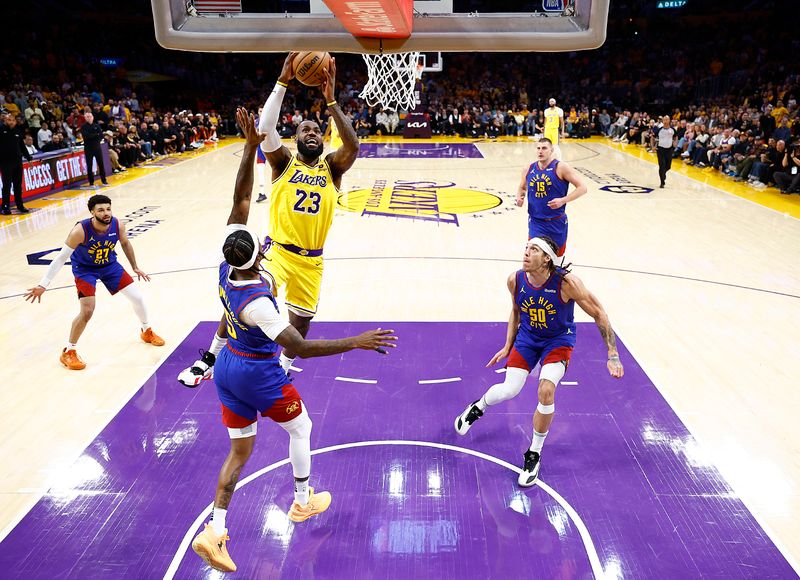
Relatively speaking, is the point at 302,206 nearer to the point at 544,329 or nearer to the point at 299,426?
the point at 299,426

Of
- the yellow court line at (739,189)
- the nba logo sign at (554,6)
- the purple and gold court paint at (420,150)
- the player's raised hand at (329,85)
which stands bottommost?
the yellow court line at (739,189)

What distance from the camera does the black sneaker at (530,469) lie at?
4.34 meters

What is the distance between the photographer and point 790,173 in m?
14.3

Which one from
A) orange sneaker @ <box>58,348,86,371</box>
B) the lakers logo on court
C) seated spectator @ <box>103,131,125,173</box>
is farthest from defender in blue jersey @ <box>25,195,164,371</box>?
seated spectator @ <box>103,131,125,173</box>

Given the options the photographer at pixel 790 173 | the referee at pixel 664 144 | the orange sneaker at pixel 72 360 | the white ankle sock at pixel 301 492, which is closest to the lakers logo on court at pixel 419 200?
the referee at pixel 664 144

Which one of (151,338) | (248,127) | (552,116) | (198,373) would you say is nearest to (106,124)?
(552,116)

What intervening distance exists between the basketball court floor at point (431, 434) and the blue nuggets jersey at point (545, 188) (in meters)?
1.29

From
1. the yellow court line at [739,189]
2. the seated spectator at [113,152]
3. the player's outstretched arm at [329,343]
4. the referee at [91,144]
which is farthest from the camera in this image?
the seated spectator at [113,152]

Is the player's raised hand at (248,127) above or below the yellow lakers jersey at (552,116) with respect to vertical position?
above

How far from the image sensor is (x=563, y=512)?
13.4ft

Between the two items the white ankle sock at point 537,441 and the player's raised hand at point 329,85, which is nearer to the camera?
the white ankle sock at point 537,441

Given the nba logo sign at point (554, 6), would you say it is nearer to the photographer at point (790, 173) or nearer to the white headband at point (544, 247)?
the white headband at point (544, 247)

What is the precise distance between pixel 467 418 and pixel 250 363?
6.39 ft

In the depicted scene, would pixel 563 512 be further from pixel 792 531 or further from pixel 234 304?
pixel 234 304
